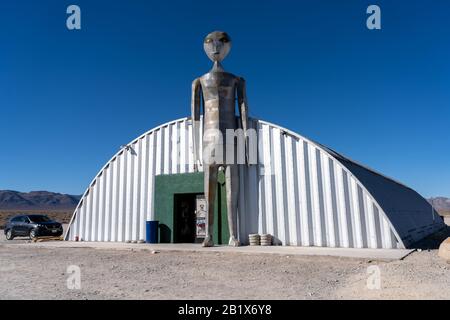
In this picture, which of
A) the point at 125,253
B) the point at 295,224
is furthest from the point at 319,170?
the point at 125,253

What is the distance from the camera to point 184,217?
1612 cm

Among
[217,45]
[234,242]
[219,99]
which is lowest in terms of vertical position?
[234,242]

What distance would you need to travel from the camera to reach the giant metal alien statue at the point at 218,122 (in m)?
13.1

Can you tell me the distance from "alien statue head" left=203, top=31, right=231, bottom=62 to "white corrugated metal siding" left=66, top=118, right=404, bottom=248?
3.13 metres

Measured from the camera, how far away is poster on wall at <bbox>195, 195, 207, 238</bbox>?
15844 millimetres

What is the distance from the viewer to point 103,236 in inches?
671

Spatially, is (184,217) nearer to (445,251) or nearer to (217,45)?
(217,45)

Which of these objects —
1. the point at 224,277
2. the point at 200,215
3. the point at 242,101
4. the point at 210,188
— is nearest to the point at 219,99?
the point at 242,101

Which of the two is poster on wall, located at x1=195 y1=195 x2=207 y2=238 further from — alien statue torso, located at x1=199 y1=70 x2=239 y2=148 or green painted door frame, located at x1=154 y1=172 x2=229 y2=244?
alien statue torso, located at x1=199 y1=70 x2=239 y2=148

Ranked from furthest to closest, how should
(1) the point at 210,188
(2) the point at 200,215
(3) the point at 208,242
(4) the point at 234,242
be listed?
(2) the point at 200,215, (1) the point at 210,188, (4) the point at 234,242, (3) the point at 208,242

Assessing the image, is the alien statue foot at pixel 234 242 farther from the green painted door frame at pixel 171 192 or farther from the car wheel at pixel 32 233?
the car wheel at pixel 32 233

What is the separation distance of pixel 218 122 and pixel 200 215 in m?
4.98

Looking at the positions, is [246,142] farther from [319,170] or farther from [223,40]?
[223,40]
